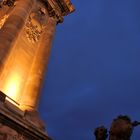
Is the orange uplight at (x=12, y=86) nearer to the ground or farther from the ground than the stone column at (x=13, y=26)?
nearer to the ground

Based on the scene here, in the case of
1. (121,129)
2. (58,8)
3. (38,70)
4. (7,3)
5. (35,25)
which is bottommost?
(121,129)

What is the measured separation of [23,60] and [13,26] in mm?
2144

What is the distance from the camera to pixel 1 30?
1594 centimetres

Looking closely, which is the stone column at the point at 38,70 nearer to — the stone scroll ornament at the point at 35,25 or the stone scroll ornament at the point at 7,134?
the stone scroll ornament at the point at 35,25

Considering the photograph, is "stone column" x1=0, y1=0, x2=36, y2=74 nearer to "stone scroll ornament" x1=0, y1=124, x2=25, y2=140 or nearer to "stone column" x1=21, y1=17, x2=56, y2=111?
"stone column" x1=21, y1=17, x2=56, y2=111

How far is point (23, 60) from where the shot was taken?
16.9 meters

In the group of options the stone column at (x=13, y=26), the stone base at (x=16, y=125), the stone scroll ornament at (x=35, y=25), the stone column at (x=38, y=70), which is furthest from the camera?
the stone scroll ornament at (x=35, y=25)

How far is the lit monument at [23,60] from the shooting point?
1339cm

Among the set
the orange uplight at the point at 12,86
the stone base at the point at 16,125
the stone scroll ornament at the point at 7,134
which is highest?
the orange uplight at the point at 12,86

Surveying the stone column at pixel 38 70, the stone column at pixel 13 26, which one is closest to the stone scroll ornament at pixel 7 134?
the stone column at pixel 38 70

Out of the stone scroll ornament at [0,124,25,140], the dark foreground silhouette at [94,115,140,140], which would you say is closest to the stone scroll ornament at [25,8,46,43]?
the stone scroll ornament at [0,124,25,140]

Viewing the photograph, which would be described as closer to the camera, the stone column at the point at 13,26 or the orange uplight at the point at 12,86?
the stone column at the point at 13,26

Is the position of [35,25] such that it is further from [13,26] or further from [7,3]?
[13,26]

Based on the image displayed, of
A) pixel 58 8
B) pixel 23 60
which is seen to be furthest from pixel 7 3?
pixel 23 60
